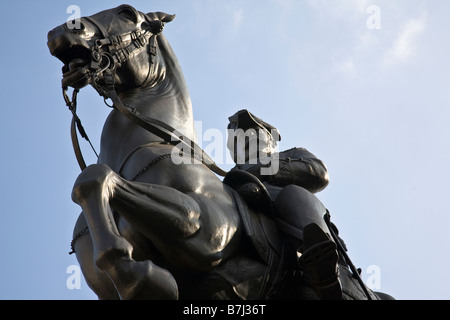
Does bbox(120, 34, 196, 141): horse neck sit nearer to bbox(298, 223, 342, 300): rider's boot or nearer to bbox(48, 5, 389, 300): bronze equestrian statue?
bbox(48, 5, 389, 300): bronze equestrian statue

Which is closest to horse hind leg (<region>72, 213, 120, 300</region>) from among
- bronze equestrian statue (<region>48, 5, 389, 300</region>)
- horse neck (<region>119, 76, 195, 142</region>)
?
bronze equestrian statue (<region>48, 5, 389, 300</region>)

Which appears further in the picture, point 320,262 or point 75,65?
point 75,65

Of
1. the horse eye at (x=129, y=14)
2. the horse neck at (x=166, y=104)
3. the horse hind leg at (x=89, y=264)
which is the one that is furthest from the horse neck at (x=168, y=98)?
the horse hind leg at (x=89, y=264)

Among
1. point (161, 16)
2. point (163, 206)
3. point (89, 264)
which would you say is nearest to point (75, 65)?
point (161, 16)

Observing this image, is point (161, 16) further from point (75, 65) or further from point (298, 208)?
point (298, 208)

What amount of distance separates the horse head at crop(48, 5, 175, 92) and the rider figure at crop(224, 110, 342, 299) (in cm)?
121

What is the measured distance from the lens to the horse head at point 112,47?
663 cm

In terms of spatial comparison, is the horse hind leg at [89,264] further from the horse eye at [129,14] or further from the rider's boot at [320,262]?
the horse eye at [129,14]

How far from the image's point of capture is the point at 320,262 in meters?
6.20

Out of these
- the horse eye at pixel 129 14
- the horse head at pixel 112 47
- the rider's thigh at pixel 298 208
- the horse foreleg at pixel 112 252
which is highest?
the horse eye at pixel 129 14

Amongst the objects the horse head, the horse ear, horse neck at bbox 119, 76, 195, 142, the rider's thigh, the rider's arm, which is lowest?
the rider's thigh

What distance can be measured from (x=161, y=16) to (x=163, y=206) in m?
2.45

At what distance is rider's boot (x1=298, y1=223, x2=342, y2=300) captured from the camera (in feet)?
20.2
